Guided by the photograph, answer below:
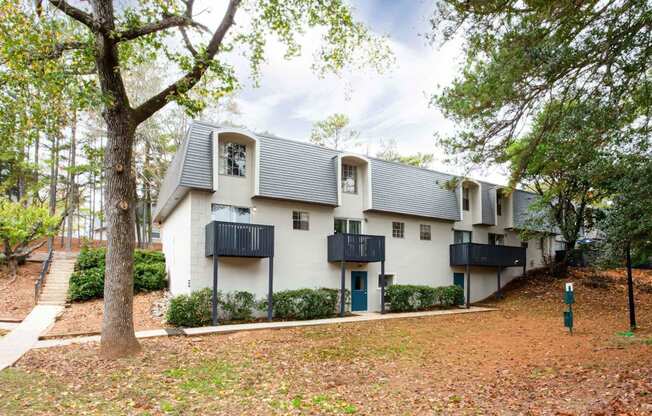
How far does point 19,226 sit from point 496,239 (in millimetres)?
23741

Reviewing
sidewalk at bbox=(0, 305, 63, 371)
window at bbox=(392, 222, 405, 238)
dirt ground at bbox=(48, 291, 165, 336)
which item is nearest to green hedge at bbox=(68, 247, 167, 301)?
dirt ground at bbox=(48, 291, 165, 336)

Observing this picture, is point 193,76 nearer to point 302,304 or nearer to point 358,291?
point 302,304

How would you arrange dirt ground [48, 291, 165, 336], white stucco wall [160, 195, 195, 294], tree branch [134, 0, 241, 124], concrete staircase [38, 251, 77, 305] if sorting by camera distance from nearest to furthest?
1. tree branch [134, 0, 241, 124]
2. dirt ground [48, 291, 165, 336]
3. white stucco wall [160, 195, 195, 294]
4. concrete staircase [38, 251, 77, 305]

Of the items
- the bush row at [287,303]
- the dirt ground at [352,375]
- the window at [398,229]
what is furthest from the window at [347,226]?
the dirt ground at [352,375]

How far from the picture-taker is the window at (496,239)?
2261 centimetres

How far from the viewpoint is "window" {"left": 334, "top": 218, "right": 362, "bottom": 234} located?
17344 mm

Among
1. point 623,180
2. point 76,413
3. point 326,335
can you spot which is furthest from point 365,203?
point 76,413

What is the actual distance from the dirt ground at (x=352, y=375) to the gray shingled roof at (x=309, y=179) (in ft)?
17.9

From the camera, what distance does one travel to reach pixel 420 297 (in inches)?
712

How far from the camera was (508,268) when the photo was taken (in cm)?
2322

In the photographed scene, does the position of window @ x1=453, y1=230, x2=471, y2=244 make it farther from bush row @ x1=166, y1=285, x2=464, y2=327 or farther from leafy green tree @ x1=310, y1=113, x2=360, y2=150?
leafy green tree @ x1=310, y1=113, x2=360, y2=150

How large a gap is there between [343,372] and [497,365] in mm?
3220

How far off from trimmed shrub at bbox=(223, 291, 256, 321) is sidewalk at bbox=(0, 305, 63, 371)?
5.13 meters

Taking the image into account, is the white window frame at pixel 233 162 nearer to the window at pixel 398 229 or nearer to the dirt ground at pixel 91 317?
the dirt ground at pixel 91 317
